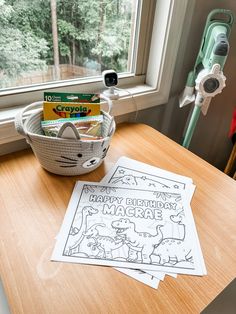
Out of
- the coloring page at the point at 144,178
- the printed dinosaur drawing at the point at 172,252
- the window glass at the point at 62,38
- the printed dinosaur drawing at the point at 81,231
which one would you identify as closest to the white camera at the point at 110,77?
the window glass at the point at 62,38

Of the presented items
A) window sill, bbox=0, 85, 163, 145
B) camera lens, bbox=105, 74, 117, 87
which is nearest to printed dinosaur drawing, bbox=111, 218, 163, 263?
window sill, bbox=0, 85, 163, 145

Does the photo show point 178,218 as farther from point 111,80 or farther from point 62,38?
point 62,38

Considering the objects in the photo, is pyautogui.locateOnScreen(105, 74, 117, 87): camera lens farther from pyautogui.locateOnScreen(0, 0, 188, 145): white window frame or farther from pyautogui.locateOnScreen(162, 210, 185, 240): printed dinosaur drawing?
pyautogui.locateOnScreen(162, 210, 185, 240): printed dinosaur drawing

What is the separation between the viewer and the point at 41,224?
1.76 ft

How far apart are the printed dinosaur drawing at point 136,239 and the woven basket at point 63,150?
188 millimetres

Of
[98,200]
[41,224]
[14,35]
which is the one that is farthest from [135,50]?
[41,224]

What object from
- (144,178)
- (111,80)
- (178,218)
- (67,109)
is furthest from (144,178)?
(111,80)

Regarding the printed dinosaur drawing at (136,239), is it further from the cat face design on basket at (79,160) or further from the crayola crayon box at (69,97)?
the crayola crayon box at (69,97)

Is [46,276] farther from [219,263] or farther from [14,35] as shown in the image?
[14,35]

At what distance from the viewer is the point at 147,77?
1065 mm

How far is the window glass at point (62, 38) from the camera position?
29.5 inches

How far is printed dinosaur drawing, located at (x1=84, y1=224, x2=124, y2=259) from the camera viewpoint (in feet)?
1.59

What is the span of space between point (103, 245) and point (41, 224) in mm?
155

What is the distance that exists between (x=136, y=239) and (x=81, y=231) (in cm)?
13
